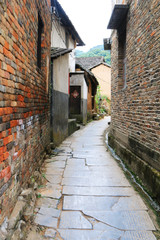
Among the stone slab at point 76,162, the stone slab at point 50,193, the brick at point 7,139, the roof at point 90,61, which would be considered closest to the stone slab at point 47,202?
the stone slab at point 50,193

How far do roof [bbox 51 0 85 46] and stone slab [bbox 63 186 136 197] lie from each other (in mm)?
7702

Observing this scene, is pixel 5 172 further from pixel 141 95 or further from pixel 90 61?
pixel 90 61

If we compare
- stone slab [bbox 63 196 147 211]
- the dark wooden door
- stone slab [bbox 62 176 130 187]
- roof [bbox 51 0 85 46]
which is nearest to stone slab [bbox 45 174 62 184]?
stone slab [bbox 62 176 130 187]

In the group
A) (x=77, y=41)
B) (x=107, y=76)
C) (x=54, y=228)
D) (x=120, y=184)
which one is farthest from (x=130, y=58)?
(x=107, y=76)

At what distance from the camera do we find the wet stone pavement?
2.29 metres

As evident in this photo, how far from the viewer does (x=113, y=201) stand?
3.05 m

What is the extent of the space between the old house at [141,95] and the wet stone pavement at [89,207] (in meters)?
0.53

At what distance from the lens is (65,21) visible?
10.7 metres

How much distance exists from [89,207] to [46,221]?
73 cm

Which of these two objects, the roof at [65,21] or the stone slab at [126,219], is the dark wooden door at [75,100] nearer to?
the roof at [65,21]

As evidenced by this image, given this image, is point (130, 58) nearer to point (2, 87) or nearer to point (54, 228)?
point (2, 87)

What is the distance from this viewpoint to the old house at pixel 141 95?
322 centimetres

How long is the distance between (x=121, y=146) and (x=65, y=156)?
1760mm

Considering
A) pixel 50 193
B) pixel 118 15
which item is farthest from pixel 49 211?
pixel 118 15
